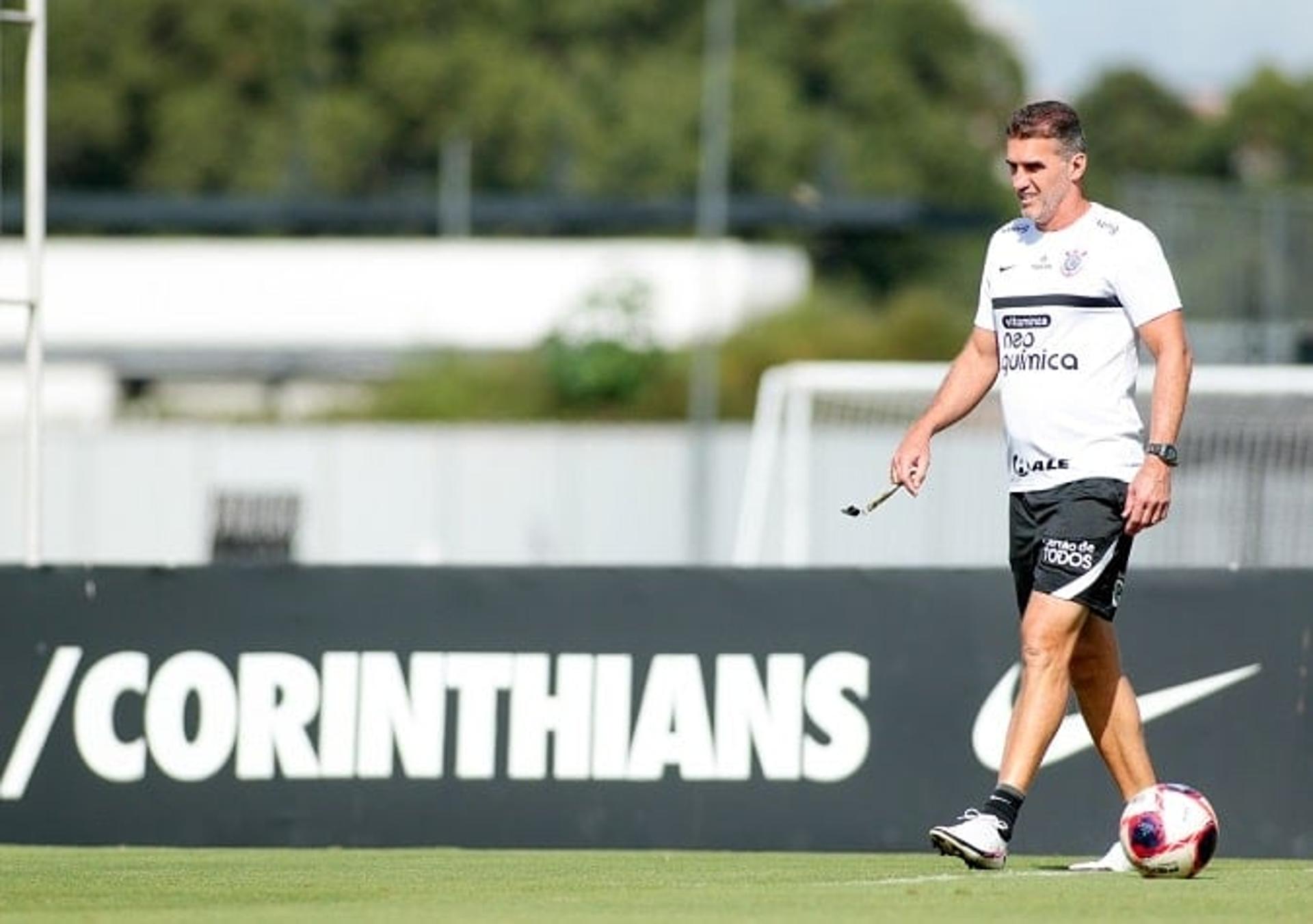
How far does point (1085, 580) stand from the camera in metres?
9.08

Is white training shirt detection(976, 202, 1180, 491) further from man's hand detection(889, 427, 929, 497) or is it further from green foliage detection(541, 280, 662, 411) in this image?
green foliage detection(541, 280, 662, 411)

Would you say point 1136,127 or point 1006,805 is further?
point 1136,127

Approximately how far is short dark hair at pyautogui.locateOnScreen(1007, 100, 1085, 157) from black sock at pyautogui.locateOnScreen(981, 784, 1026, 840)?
1911 millimetres

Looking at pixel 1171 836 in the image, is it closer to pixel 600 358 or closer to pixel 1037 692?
pixel 1037 692

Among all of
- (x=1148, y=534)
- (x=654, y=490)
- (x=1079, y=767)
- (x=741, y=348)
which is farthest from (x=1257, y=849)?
(x=741, y=348)

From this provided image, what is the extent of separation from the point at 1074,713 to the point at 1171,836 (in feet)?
9.14

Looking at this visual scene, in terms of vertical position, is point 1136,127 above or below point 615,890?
above

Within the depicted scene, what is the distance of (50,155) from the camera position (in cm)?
8406

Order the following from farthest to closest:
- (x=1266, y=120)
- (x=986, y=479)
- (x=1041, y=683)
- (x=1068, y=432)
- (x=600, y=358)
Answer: (x=1266, y=120)
(x=600, y=358)
(x=986, y=479)
(x=1068, y=432)
(x=1041, y=683)

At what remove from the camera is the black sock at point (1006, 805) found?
29.3 feet

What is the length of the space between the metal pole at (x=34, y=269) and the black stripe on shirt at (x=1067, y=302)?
5.05m

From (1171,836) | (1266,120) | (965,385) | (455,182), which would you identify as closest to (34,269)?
(965,385)

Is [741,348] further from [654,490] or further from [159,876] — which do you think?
[159,876]

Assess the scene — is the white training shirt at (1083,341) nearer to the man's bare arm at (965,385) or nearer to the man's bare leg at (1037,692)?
the man's bare arm at (965,385)
